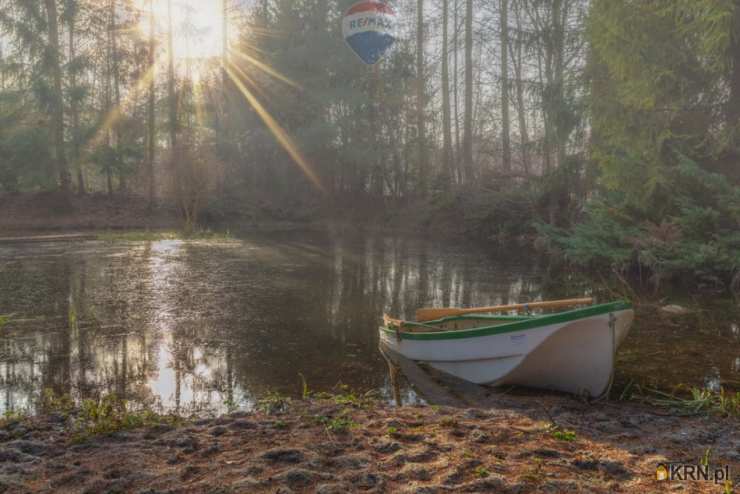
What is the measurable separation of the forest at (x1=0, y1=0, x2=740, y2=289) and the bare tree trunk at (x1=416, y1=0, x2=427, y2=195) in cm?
13

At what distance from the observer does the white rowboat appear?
4652 mm

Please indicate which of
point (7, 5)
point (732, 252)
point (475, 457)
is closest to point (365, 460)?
point (475, 457)

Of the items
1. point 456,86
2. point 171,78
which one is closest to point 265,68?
point 171,78

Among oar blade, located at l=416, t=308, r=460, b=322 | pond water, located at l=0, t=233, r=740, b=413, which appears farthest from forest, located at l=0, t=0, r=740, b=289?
oar blade, located at l=416, t=308, r=460, b=322

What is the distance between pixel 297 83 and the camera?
28.7 m

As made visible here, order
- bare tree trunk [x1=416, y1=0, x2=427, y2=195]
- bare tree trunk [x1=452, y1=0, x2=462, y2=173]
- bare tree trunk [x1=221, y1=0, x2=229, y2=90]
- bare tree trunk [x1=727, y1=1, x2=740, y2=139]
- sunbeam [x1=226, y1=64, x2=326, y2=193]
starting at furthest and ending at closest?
bare tree trunk [x1=221, y1=0, x2=229, y2=90], sunbeam [x1=226, y1=64, x2=326, y2=193], bare tree trunk [x1=416, y1=0, x2=427, y2=195], bare tree trunk [x1=452, y1=0, x2=462, y2=173], bare tree trunk [x1=727, y1=1, x2=740, y2=139]

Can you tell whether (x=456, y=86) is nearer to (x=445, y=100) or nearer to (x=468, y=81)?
(x=445, y=100)

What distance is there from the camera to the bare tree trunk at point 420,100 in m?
26.8

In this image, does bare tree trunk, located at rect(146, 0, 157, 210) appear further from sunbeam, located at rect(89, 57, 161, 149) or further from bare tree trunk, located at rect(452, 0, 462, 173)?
bare tree trunk, located at rect(452, 0, 462, 173)

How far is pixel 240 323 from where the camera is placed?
789cm

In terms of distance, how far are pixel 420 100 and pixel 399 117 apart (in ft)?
5.07

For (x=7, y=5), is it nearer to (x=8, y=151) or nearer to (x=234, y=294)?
(x=8, y=151)

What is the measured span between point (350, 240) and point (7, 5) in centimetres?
1910

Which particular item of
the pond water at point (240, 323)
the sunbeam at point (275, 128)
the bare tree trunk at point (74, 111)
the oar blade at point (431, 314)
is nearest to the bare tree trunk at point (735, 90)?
the pond water at point (240, 323)
